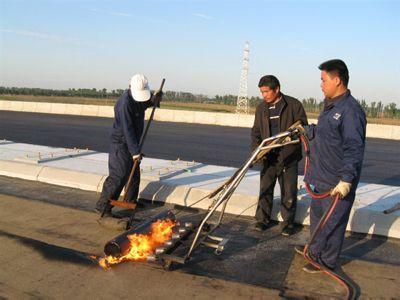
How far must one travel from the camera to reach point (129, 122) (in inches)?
228

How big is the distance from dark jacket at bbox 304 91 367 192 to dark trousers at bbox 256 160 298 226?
101cm

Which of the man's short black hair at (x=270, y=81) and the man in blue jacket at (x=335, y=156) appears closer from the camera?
the man in blue jacket at (x=335, y=156)

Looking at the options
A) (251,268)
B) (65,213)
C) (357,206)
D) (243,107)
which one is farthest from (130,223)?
(243,107)

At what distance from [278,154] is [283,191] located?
52cm

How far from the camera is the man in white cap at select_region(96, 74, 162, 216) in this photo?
5777 millimetres

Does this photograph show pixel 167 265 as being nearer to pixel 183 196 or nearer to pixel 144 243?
pixel 144 243

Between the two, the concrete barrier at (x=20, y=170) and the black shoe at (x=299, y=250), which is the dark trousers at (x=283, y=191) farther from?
the concrete barrier at (x=20, y=170)

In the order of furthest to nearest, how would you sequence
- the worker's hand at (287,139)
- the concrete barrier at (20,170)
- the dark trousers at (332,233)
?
the concrete barrier at (20,170) < the worker's hand at (287,139) < the dark trousers at (332,233)

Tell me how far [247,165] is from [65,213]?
10.3 ft

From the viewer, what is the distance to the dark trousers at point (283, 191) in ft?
18.4

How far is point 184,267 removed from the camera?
444 cm

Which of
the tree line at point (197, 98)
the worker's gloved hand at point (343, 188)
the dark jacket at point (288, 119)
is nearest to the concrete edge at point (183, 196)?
the dark jacket at point (288, 119)

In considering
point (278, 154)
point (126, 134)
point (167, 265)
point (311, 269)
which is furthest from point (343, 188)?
point (126, 134)

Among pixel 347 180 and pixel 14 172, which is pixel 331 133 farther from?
pixel 14 172
